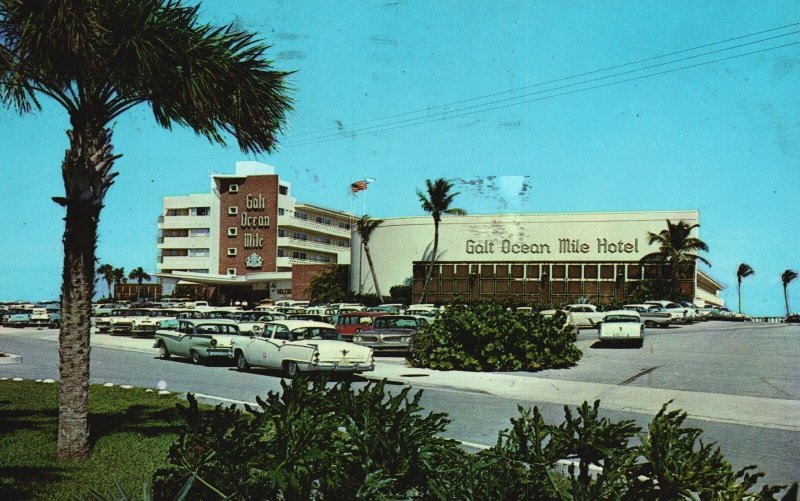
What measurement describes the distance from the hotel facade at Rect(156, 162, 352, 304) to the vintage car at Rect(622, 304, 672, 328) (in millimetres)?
43856

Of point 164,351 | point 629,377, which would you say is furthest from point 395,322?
point 629,377

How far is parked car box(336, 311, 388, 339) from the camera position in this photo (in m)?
26.4

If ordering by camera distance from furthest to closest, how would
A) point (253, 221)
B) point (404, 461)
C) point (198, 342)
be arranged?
point (253, 221) → point (198, 342) → point (404, 461)

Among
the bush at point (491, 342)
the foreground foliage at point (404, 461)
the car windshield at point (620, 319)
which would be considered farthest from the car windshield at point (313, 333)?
the foreground foliage at point (404, 461)

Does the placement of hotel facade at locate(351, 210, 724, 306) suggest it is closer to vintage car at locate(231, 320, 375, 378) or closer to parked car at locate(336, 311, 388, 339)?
parked car at locate(336, 311, 388, 339)

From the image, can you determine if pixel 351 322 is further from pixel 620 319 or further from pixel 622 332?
pixel 620 319

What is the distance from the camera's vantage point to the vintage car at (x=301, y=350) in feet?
55.0

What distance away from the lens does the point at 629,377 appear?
18.1 m

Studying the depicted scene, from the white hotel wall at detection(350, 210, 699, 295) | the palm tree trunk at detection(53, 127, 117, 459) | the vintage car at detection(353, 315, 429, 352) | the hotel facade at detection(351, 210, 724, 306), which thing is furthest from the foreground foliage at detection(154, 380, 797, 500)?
the white hotel wall at detection(350, 210, 699, 295)

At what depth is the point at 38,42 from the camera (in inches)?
252

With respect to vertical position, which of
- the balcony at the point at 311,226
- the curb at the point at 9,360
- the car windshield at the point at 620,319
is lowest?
the curb at the point at 9,360

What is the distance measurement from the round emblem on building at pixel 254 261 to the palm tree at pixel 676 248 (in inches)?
1823

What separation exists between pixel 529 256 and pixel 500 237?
9.07ft

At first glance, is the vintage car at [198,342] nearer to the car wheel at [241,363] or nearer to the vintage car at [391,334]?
the car wheel at [241,363]
